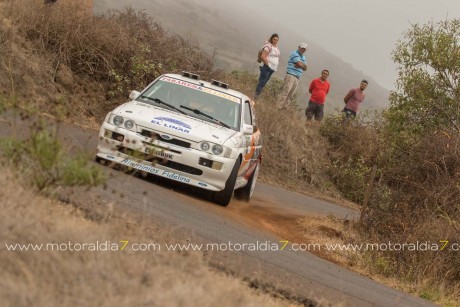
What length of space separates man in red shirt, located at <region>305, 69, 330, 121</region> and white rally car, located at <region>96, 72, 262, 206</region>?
33.1 ft

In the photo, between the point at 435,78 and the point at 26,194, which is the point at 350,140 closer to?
the point at 435,78

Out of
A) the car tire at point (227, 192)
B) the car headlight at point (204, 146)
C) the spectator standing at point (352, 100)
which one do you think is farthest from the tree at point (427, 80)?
the car headlight at point (204, 146)

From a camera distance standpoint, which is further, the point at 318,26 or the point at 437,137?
Result: the point at 318,26

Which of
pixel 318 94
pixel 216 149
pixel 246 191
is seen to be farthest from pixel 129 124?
pixel 318 94

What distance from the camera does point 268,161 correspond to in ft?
66.5

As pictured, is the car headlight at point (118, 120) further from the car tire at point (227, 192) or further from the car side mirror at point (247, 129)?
the car side mirror at point (247, 129)

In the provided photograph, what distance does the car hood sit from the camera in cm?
1142

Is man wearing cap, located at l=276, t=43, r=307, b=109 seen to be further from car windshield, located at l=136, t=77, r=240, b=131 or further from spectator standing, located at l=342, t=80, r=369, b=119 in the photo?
car windshield, located at l=136, t=77, r=240, b=131

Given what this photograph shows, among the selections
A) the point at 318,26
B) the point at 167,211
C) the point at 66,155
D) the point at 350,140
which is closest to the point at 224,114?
the point at 167,211

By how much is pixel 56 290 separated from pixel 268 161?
52.0 ft

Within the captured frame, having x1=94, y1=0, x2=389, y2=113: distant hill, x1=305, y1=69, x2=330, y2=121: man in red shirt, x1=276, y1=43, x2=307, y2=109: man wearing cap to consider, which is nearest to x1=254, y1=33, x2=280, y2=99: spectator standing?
x1=276, y1=43, x2=307, y2=109: man wearing cap

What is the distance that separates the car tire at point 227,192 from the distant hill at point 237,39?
32.9 meters

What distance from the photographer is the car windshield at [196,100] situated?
1245 centimetres

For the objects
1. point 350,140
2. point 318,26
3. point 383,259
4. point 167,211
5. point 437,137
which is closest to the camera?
Result: point 167,211
